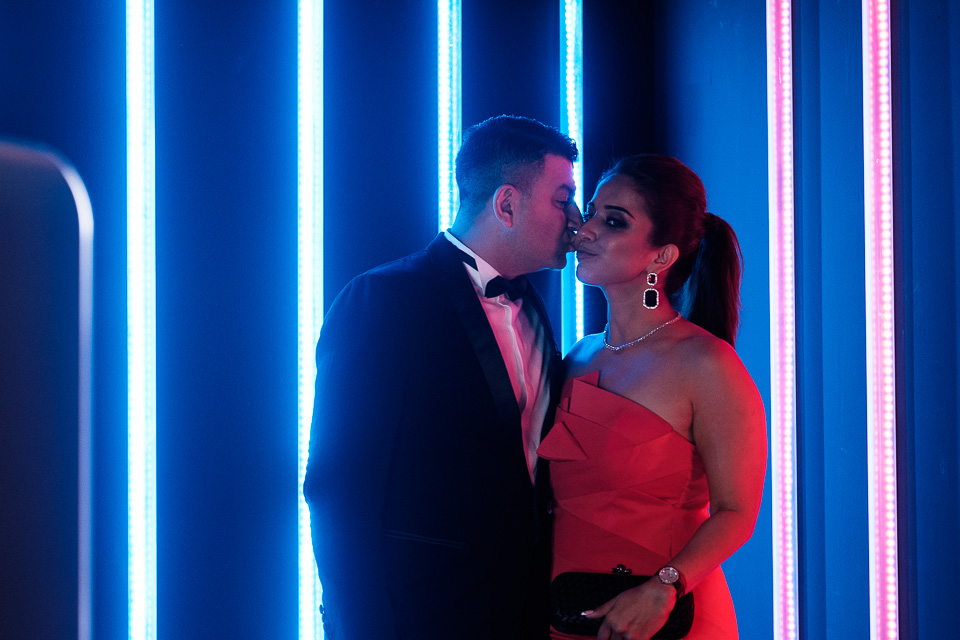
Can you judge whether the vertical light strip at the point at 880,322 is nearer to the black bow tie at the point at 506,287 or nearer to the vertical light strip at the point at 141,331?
the black bow tie at the point at 506,287

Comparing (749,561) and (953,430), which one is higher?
(953,430)

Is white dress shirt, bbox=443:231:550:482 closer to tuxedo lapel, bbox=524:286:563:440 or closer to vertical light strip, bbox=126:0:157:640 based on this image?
tuxedo lapel, bbox=524:286:563:440

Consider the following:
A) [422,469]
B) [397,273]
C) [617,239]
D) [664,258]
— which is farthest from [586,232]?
[422,469]

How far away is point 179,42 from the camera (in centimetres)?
186

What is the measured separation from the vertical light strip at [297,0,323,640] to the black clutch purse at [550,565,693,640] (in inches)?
28.3

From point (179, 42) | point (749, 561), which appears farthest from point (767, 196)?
point (179, 42)

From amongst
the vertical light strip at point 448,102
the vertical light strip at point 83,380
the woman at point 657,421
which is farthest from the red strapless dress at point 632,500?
the vertical light strip at point 83,380

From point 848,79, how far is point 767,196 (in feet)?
1.32

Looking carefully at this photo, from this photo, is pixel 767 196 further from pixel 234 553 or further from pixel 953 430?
pixel 234 553

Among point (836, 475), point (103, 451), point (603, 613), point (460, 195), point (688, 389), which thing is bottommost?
point (603, 613)

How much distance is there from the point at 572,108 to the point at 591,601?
160cm

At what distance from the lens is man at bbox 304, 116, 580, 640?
1.55 metres

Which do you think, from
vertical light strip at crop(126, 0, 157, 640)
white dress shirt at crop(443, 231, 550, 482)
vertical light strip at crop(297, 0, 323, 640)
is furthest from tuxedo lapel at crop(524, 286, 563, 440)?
vertical light strip at crop(126, 0, 157, 640)

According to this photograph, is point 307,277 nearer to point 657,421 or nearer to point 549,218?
point 549,218
